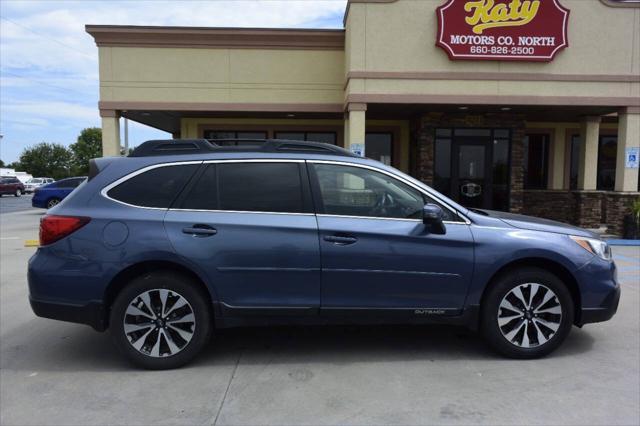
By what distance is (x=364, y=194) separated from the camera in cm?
433

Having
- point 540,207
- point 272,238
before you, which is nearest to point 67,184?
point 540,207

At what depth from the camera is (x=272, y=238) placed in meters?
4.09

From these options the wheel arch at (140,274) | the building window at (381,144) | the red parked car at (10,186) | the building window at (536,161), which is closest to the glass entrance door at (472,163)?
the building window at (381,144)

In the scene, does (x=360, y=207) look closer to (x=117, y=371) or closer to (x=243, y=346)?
(x=243, y=346)

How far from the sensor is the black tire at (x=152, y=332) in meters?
4.07

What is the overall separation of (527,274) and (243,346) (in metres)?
2.64

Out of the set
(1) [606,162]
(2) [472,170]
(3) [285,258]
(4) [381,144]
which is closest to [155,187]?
(3) [285,258]

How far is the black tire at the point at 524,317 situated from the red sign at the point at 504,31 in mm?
9066

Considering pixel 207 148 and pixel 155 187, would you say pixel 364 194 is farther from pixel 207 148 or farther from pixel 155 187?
pixel 155 187

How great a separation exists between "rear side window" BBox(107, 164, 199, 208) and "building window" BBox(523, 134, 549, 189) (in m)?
15.1

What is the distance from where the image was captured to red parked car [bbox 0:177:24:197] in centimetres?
4203

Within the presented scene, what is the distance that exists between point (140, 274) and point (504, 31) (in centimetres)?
1112

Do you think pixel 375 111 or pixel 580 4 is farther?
pixel 375 111

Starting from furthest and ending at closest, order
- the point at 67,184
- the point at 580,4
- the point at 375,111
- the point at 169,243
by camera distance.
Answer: the point at 67,184
the point at 375,111
the point at 580,4
the point at 169,243
